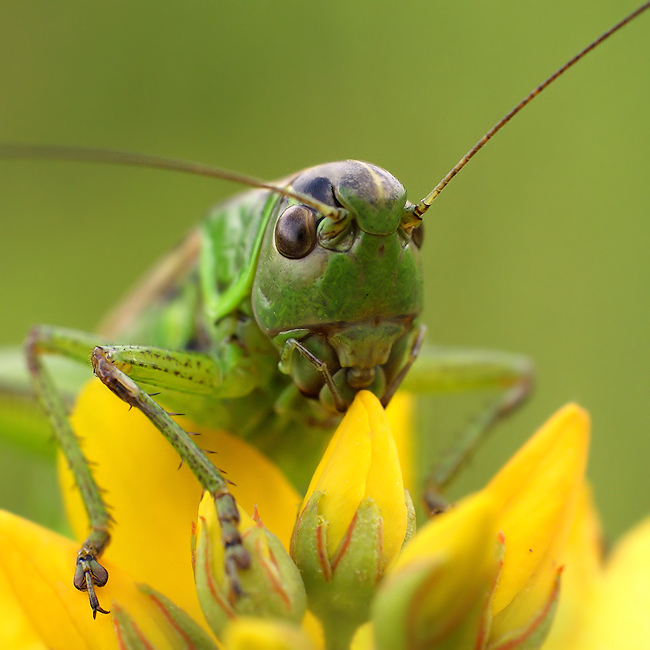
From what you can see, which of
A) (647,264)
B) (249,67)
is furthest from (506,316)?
(249,67)

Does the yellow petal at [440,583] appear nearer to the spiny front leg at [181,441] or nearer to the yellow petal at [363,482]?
the yellow petal at [363,482]

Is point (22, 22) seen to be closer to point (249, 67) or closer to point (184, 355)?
point (249, 67)

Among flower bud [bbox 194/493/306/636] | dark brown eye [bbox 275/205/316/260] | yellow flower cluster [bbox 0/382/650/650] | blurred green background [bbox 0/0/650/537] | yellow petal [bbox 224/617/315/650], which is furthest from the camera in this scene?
blurred green background [bbox 0/0/650/537]

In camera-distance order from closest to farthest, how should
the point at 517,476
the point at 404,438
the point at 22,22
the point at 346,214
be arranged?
the point at 517,476
the point at 346,214
the point at 404,438
the point at 22,22

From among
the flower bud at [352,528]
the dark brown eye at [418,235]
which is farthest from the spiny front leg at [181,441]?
the dark brown eye at [418,235]

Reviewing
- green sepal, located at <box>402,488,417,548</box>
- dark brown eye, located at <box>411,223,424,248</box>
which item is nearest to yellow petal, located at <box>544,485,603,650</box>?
green sepal, located at <box>402,488,417,548</box>

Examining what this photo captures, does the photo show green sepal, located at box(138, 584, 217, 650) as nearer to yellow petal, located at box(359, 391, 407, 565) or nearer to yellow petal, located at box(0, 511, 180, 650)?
yellow petal, located at box(0, 511, 180, 650)
